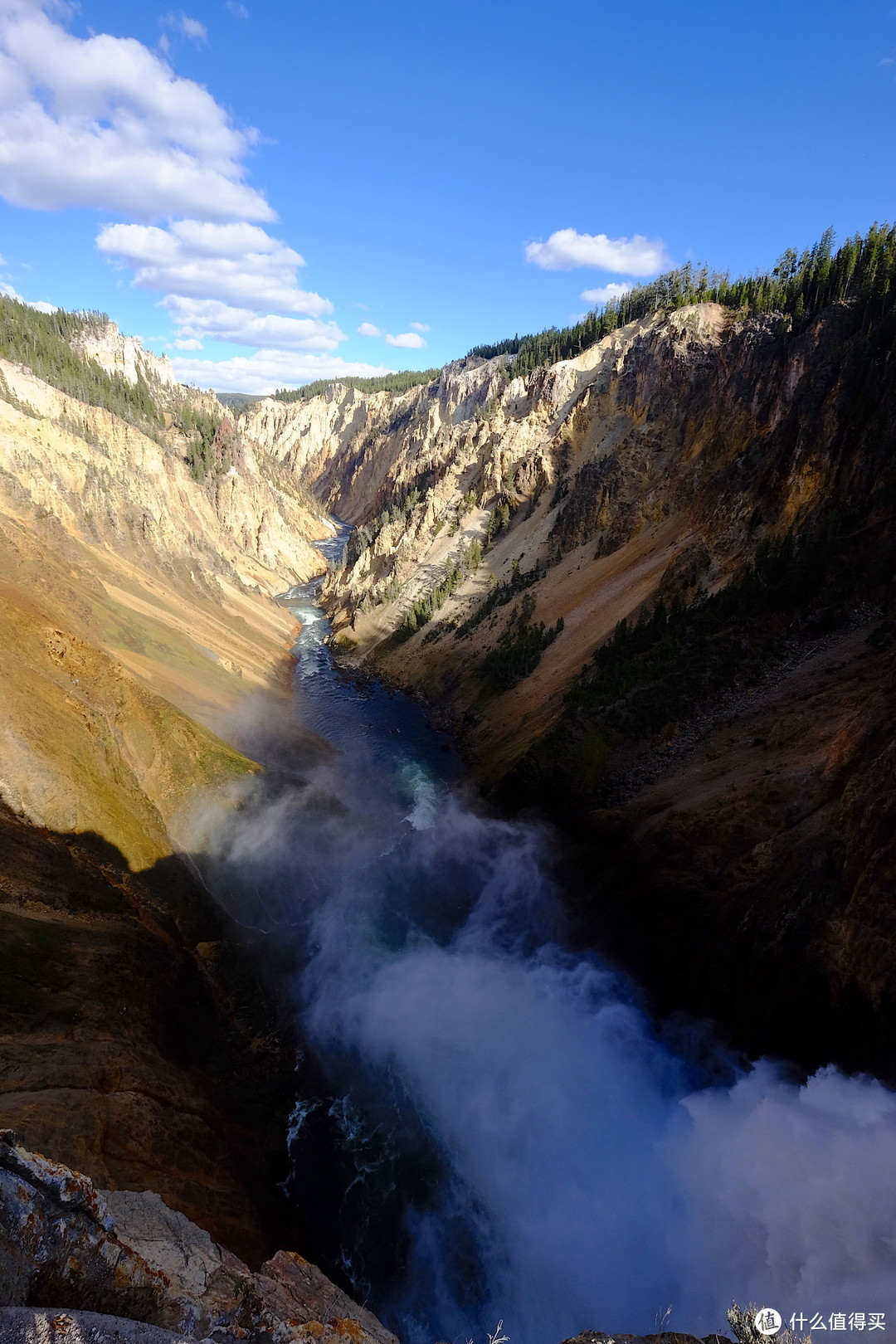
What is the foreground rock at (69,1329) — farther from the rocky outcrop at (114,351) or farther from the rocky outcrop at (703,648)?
the rocky outcrop at (114,351)

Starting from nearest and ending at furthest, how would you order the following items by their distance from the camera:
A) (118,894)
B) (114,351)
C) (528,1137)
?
(528,1137)
(118,894)
(114,351)

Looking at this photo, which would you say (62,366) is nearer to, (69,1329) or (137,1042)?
(137,1042)

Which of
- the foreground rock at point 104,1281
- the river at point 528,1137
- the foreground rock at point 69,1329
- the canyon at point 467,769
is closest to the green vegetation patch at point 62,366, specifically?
the canyon at point 467,769

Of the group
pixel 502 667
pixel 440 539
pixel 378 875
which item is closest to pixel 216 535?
pixel 440 539

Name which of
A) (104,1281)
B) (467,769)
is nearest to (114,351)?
(467,769)

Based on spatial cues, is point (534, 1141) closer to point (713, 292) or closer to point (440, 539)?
point (440, 539)
